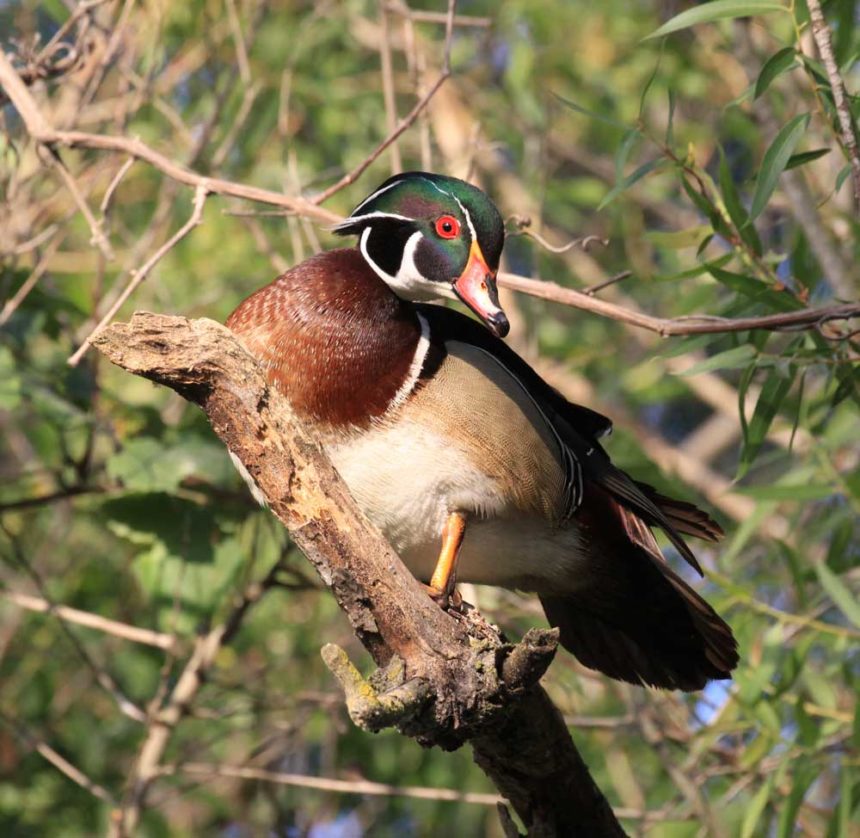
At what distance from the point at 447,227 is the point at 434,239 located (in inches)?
1.6

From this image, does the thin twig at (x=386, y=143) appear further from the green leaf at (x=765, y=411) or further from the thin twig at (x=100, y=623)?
the thin twig at (x=100, y=623)

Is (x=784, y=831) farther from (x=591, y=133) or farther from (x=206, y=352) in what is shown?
(x=591, y=133)

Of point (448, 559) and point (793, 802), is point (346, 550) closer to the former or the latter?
point (448, 559)

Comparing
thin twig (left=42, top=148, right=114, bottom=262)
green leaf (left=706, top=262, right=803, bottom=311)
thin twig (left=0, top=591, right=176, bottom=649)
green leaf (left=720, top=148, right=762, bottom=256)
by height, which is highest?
green leaf (left=720, top=148, right=762, bottom=256)

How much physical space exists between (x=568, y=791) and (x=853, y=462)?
2350 mm

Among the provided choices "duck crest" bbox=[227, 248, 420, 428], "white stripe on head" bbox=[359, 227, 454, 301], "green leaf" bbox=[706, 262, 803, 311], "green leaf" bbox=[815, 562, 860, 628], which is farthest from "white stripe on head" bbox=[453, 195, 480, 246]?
"green leaf" bbox=[815, 562, 860, 628]

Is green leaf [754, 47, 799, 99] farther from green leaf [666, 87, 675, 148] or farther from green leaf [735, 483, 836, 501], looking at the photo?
green leaf [735, 483, 836, 501]

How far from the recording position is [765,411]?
299cm

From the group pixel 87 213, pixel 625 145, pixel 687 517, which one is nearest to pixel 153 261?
pixel 87 213

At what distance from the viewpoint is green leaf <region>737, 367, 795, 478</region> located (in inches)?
116

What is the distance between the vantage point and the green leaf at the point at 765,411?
2943mm

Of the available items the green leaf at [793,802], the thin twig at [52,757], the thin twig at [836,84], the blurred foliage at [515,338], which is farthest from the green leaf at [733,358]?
the thin twig at [52,757]

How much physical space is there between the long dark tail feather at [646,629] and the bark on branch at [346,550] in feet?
2.62

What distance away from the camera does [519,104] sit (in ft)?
16.2
